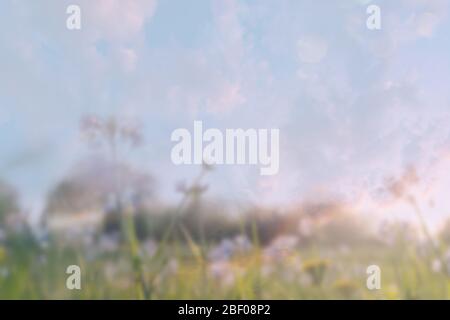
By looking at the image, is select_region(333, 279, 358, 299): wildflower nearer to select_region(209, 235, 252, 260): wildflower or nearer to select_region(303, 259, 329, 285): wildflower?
select_region(303, 259, 329, 285): wildflower

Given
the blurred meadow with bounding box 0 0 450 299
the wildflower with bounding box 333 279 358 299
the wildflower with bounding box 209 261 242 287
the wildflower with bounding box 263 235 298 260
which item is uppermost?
the blurred meadow with bounding box 0 0 450 299

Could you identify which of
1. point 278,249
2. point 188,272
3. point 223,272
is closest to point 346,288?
point 278,249

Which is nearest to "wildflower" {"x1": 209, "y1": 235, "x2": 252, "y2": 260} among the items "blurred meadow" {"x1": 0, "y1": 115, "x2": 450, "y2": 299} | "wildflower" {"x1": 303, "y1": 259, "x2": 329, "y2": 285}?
"blurred meadow" {"x1": 0, "y1": 115, "x2": 450, "y2": 299}

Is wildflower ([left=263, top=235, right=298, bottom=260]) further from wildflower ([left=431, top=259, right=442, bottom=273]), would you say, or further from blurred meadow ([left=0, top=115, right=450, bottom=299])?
wildflower ([left=431, top=259, right=442, bottom=273])

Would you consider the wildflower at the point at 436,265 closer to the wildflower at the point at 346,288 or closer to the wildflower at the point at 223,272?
the wildflower at the point at 346,288

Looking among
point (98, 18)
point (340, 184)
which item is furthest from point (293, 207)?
point (98, 18)

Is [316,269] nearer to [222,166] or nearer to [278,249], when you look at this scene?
[278,249]

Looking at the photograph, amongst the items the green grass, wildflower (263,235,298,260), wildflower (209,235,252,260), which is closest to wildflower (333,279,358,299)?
the green grass

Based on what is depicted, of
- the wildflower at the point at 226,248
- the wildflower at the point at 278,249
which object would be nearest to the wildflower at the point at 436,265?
the wildflower at the point at 278,249

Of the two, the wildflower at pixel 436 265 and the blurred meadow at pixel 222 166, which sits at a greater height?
the blurred meadow at pixel 222 166

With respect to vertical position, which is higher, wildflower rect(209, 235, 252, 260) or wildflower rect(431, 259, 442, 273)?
wildflower rect(209, 235, 252, 260)
